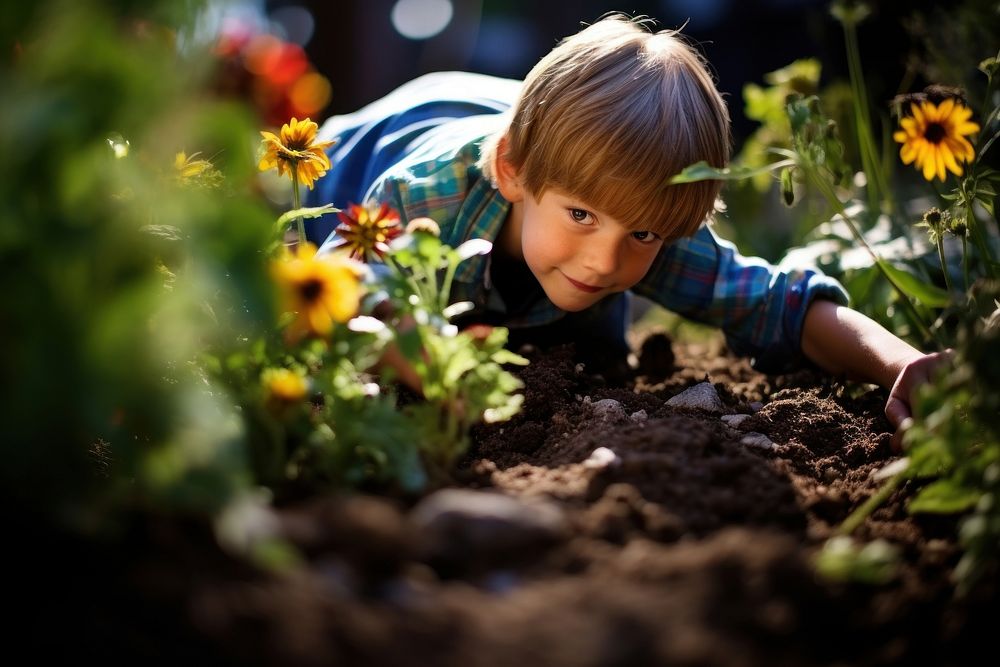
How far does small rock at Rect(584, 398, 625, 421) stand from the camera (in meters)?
1.54

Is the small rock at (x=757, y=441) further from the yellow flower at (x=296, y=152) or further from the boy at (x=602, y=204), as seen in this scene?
the yellow flower at (x=296, y=152)

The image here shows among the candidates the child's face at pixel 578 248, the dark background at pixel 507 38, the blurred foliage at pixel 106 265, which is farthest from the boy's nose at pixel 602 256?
the dark background at pixel 507 38

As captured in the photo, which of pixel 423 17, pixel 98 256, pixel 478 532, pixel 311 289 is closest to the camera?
pixel 98 256

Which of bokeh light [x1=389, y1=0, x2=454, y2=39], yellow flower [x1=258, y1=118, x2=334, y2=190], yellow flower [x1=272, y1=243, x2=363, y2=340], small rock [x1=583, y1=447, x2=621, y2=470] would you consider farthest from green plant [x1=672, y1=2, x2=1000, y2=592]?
bokeh light [x1=389, y1=0, x2=454, y2=39]

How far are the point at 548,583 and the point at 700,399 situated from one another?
914mm

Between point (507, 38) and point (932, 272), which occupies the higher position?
point (507, 38)

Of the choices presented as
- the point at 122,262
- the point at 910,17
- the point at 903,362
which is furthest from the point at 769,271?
the point at 122,262

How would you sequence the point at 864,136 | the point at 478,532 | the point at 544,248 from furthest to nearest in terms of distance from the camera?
1. the point at 864,136
2. the point at 544,248
3. the point at 478,532

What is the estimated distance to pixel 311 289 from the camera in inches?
41.1

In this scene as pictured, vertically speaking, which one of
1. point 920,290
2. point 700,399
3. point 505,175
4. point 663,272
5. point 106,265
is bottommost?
point 700,399

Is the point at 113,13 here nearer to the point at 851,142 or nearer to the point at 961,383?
the point at 961,383

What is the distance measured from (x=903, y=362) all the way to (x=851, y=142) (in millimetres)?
1283

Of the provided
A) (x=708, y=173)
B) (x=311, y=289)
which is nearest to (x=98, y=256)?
(x=311, y=289)

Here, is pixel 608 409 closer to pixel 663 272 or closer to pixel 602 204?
pixel 602 204
